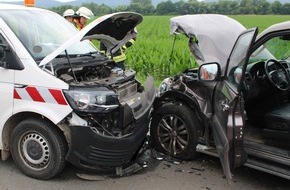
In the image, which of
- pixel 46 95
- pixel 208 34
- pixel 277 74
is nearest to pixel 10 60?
pixel 46 95

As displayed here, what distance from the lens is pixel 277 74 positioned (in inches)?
199

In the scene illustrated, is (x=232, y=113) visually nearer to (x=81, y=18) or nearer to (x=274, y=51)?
(x=274, y=51)

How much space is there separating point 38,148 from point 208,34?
2527mm

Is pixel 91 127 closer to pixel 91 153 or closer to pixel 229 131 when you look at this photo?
pixel 91 153

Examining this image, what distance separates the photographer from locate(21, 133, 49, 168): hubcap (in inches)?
164

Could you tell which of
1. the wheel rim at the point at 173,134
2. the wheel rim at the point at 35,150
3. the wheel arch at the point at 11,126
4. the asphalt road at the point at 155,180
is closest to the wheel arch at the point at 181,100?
the wheel rim at the point at 173,134

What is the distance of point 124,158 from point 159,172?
63 cm

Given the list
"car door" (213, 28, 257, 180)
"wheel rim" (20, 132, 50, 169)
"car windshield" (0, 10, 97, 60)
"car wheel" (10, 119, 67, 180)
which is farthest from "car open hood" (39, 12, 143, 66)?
"car door" (213, 28, 257, 180)

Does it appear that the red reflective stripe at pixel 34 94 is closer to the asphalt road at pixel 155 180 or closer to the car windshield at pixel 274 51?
the asphalt road at pixel 155 180

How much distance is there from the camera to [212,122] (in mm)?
4398

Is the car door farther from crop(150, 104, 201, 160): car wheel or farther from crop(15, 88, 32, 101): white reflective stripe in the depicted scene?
crop(15, 88, 32, 101): white reflective stripe

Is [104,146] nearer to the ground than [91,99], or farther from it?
nearer to the ground

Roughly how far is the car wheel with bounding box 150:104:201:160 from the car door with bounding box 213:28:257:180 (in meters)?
0.54

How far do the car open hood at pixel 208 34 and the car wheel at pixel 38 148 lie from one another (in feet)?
6.85
